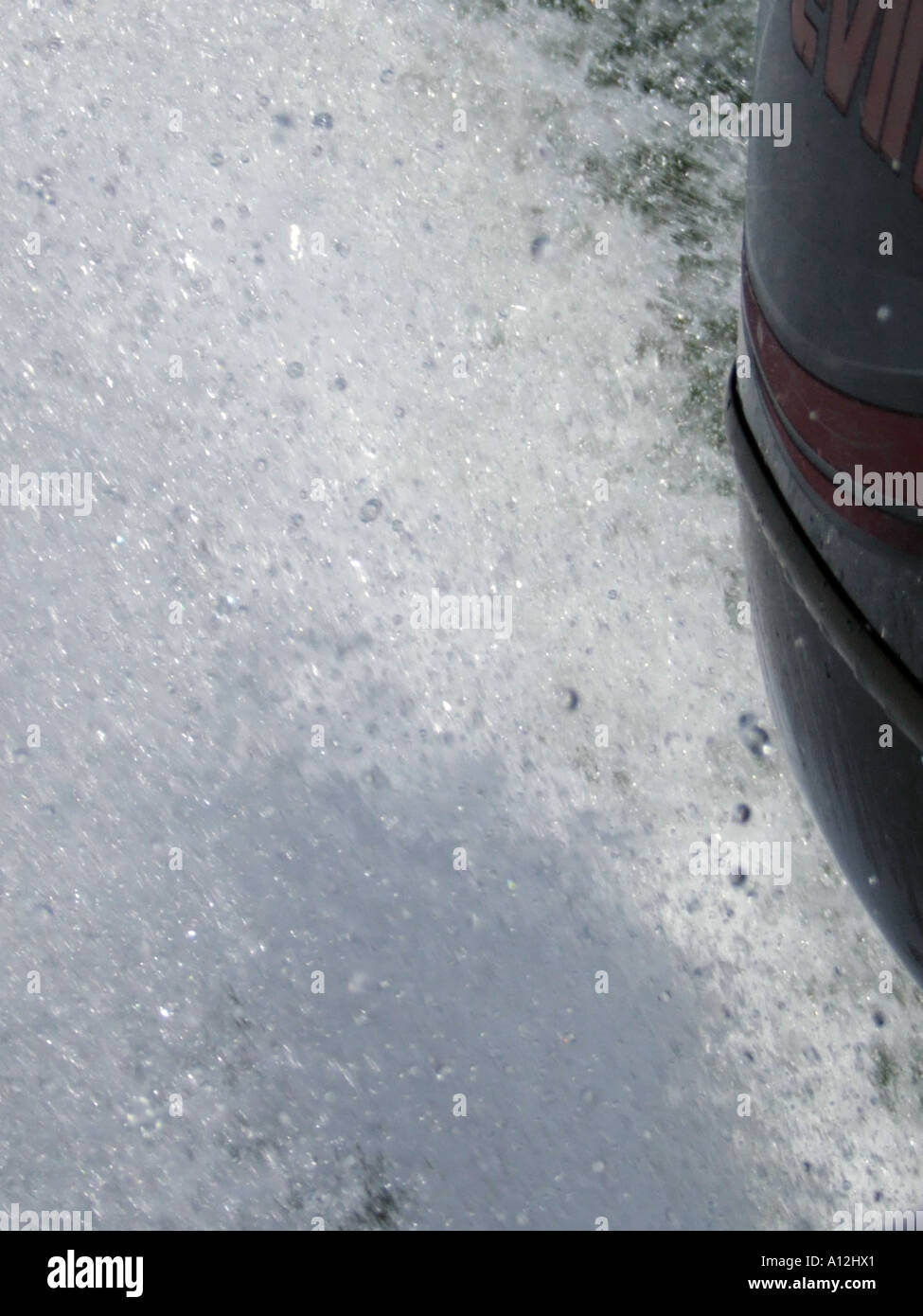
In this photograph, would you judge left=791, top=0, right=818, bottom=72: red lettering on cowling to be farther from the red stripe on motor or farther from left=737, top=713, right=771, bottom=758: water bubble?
left=737, top=713, right=771, bottom=758: water bubble

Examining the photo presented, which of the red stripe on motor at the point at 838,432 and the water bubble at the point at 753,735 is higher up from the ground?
the red stripe on motor at the point at 838,432

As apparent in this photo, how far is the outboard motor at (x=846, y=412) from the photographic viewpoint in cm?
70

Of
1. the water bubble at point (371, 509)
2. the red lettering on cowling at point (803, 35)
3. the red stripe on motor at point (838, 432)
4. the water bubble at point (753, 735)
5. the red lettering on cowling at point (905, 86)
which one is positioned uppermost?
the red lettering on cowling at point (803, 35)

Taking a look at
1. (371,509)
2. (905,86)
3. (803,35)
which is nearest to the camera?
(905,86)

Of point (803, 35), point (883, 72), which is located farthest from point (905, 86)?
point (803, 35)

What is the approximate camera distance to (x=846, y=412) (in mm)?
764

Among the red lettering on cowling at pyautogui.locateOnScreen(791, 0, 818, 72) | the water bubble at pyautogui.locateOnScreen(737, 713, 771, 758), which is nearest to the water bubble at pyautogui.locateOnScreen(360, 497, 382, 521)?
the water bubble at pyautogui.locateOnScreen(737, 713, 771, 758)

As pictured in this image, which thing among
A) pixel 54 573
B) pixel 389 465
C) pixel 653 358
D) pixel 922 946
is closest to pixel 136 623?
pixel 54 573

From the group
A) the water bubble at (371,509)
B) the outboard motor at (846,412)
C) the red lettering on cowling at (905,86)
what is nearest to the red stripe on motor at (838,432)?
the outboard motor at (846,412)

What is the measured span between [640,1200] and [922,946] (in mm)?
1265

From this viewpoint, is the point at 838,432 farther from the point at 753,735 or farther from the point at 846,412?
the point at 753,735

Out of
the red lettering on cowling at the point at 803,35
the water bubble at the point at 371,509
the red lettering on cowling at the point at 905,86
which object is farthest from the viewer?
the water bubble at the point at 371,509

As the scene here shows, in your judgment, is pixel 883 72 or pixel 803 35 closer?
pixel 883 72

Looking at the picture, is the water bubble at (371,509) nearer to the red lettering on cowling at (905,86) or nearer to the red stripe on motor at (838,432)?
the red stripe on motor at (838,432)
